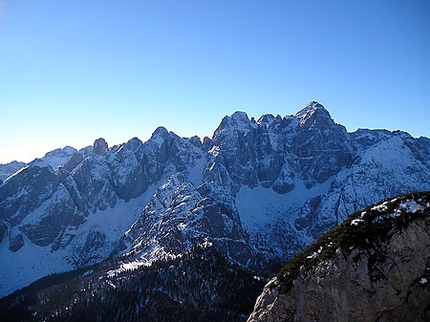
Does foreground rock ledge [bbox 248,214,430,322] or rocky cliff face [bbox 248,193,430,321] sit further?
rocky cliff face [bbox 248,193,430,321]

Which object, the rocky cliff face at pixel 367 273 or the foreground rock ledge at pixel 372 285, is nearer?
the foreground rock ledge at pixel 372 285

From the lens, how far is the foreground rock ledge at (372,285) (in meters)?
27.8

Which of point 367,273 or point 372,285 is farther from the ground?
point 367,273

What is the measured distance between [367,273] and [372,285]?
859 mm

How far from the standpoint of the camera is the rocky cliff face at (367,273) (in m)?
28.0

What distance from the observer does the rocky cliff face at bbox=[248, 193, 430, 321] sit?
27984 millimetres

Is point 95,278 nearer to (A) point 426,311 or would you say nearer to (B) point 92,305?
(B) point 92,305

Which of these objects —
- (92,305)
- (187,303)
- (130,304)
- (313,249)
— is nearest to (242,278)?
(187,303)

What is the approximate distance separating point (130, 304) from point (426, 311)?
131m

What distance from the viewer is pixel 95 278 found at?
19288 centimetres

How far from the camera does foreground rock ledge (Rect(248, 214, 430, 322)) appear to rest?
27797 millimetres

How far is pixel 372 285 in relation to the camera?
28938mm

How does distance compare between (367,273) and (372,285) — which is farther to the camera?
(367,273)

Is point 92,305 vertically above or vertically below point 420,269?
below
